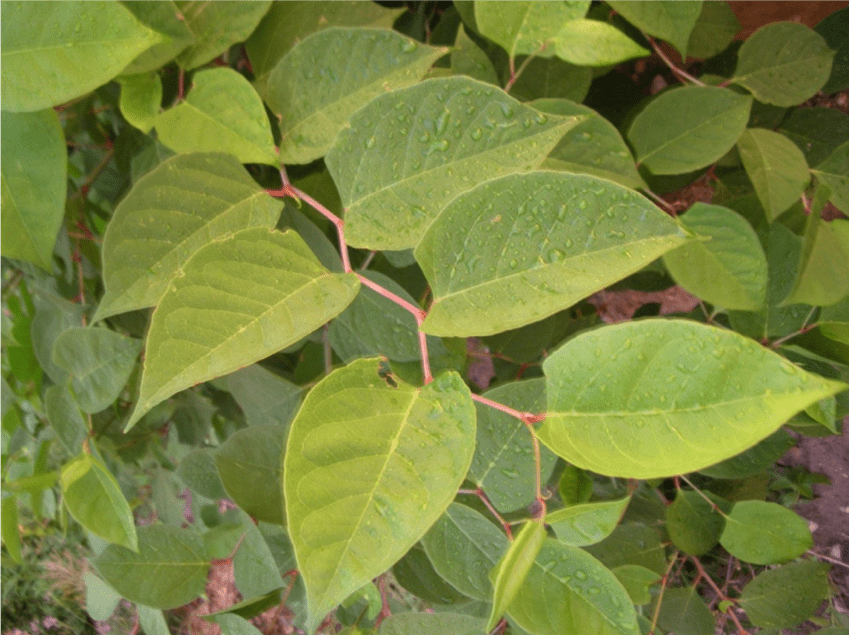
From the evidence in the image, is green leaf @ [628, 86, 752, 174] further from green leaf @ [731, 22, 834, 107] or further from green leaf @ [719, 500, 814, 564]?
green leaf @ [719, 500, 814, 564]

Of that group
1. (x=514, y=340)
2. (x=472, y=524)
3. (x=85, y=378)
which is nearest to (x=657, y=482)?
(x=514, y=340)

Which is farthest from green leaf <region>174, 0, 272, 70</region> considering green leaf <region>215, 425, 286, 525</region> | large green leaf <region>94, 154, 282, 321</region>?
green leaf <region>215, 425, 286, 525</region>

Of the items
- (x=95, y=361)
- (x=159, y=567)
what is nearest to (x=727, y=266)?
(x=95, y=361)

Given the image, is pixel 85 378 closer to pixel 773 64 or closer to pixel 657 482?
pixel 657 482

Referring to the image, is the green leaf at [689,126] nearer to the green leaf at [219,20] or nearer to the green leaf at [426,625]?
the green leaf at [219,20]

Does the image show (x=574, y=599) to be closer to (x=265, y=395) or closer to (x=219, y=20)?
(x=265, y=395)

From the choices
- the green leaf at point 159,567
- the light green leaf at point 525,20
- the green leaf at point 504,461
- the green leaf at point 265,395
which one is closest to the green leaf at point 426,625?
the green leaf at point 504,461
